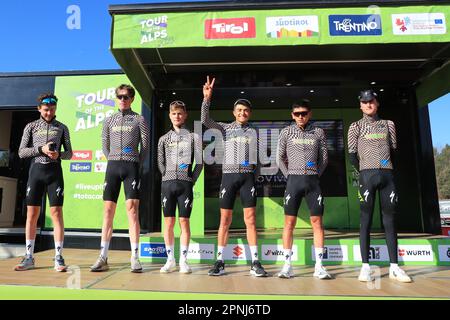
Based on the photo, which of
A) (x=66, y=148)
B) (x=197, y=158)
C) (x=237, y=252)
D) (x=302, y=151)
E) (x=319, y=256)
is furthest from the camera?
(x=237, y=252)

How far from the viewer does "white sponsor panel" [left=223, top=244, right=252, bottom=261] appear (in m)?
4.30

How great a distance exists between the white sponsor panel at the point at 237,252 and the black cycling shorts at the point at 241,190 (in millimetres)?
881

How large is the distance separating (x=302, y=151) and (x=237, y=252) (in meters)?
1.64

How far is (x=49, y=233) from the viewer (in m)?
5.95

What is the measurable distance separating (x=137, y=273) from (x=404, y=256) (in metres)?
3.37

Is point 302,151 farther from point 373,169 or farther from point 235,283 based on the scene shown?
point 235,283

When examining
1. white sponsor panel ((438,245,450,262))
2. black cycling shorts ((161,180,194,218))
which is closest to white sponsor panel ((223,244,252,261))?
black cycling shorts ((161,180,194,218))

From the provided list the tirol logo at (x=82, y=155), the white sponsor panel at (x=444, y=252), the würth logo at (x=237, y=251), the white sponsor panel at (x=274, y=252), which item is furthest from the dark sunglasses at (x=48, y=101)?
the white sponsor panel at (x=444, y=252)

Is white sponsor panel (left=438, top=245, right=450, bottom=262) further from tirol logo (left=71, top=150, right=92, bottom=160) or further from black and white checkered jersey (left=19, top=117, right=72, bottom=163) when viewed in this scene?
tirol logo (left=71, top=150, right=92, bottom=160)

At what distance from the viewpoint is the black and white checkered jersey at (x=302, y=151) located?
3.63 meters

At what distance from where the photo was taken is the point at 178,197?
374 centimetres

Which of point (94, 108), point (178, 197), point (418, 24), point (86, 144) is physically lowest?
point (178, 197)

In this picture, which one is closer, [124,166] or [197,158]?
[124,166]

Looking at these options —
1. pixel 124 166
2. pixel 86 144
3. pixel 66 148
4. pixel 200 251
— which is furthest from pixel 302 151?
pixel 86 144
